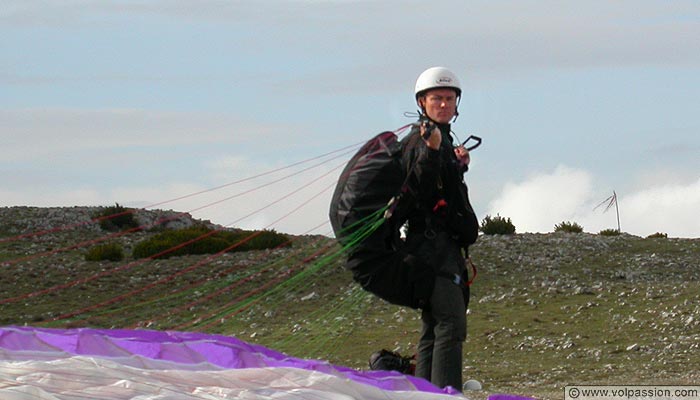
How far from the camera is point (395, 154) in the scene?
700 cm

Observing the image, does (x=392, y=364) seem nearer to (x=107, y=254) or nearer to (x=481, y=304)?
(x=481, y=304)

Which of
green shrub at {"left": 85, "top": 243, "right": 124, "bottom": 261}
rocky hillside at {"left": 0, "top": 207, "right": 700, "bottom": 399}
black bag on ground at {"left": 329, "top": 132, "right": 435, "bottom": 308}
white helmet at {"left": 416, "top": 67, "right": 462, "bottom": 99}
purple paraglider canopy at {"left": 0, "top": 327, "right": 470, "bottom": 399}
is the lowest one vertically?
purple paraglider canopy at {"left": 0, "top": 327, "right": 470, "bottom": 399}

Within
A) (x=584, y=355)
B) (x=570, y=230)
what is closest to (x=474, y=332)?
(x=584, y=355)

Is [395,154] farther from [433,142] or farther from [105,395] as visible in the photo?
[105,395]

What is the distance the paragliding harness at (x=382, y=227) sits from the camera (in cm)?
681

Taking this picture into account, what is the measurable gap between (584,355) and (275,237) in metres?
11.8

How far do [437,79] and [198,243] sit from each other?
1764 cm

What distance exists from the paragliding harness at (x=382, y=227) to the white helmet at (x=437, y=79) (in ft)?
0.69

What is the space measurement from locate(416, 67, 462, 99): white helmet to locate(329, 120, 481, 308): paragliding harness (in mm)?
210

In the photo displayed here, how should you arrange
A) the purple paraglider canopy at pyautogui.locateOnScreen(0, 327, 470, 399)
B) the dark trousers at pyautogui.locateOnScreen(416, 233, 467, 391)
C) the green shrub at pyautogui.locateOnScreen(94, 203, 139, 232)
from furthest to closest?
the green shrub at pyautogui.locateOnScreen(94, 203, 139, 232) → the dark trousers at pyautogui.locateOnScreen(416, 233, 467, 391) → the purple paraglider canopy at pyautogui.locateOnScreen(0, 327, 470, 399)

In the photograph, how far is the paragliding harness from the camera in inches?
268

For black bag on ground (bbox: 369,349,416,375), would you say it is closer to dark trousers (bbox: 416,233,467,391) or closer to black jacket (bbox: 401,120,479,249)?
dark trousers (bbox: 416,233,467,391)

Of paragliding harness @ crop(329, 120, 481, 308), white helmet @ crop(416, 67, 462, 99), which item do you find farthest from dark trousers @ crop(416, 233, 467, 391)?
white helmet @ crop(416, 67, 462, 99)

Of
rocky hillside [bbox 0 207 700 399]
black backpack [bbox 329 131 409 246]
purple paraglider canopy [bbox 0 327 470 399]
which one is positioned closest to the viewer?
purple paraglider canopy [bbox 0 327 470 399]
